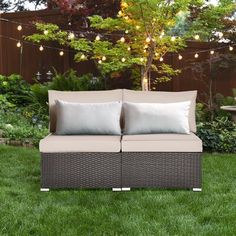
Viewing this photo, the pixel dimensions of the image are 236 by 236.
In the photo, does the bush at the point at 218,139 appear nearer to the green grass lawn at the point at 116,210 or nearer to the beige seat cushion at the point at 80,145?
the green grass lawn at the point at 116,210

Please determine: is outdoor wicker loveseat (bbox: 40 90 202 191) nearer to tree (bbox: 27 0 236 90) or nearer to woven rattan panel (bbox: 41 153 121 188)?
woven rattan panel (bbox: 41 153 121 188)

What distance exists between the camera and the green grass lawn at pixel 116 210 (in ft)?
10.3

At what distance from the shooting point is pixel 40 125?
22.7 feet

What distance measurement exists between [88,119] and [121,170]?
0.64m

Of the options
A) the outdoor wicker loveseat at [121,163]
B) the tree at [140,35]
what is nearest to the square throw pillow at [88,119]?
the outdoor wicker loveseat at [121,163]

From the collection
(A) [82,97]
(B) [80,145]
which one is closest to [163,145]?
(B) [80,145]

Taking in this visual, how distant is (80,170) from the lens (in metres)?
4.14

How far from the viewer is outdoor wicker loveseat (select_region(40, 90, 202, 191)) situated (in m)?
4.11

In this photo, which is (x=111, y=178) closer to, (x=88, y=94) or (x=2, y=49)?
(x=88, y=94)

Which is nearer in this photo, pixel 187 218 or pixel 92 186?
pixel 187 218

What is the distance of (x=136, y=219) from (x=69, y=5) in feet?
19.2

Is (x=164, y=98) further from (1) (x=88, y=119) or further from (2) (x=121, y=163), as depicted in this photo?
(2) (x=121, y=163)

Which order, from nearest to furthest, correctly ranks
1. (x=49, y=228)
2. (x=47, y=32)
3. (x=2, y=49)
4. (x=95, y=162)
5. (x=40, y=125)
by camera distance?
1. (x=49, y=228)
2. (x=95, y=162)
3. (x=40, y=125)
4. (x=47, y=32)
5. (x=2, y=49)

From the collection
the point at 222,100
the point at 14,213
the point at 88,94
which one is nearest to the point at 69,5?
the point at 222,100
